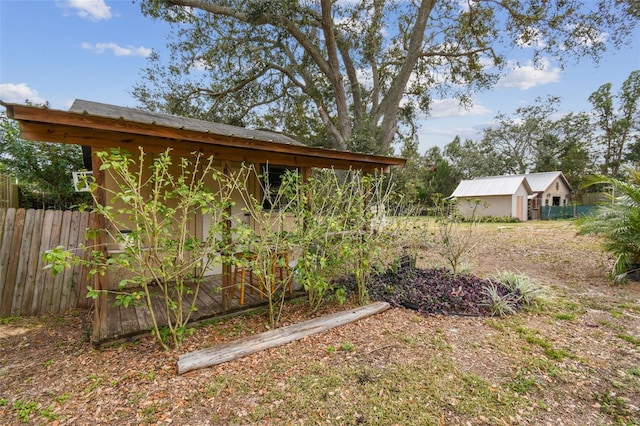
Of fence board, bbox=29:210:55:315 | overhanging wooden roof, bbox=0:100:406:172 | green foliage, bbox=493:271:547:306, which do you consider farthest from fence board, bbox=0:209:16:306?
green foliage, bbox=493:271:547:306

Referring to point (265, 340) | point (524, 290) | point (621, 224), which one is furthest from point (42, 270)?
point (621, 224)

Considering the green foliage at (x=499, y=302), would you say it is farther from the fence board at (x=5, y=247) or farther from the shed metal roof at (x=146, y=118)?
the fence board at (x=5, y=247)

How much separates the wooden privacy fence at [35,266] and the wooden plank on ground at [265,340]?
2.78 metres

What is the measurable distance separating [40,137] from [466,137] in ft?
127

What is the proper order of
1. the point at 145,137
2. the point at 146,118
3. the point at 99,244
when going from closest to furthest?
1. the point at 99,244
2. the point at 145,137
3. the point at 146,118

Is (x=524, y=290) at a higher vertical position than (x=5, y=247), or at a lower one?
lower

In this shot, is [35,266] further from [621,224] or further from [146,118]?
[621,224]

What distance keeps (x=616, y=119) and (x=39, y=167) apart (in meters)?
39.8

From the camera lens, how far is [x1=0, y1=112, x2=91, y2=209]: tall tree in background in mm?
6070

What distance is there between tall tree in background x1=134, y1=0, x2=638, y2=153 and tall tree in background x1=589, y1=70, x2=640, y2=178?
23207 millimetres

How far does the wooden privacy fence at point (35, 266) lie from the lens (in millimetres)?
4160

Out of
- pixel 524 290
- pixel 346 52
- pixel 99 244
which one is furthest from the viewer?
pixel 346 52

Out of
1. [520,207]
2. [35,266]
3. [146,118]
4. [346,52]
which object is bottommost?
[35,266]

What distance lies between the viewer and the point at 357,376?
2703 millimetres
